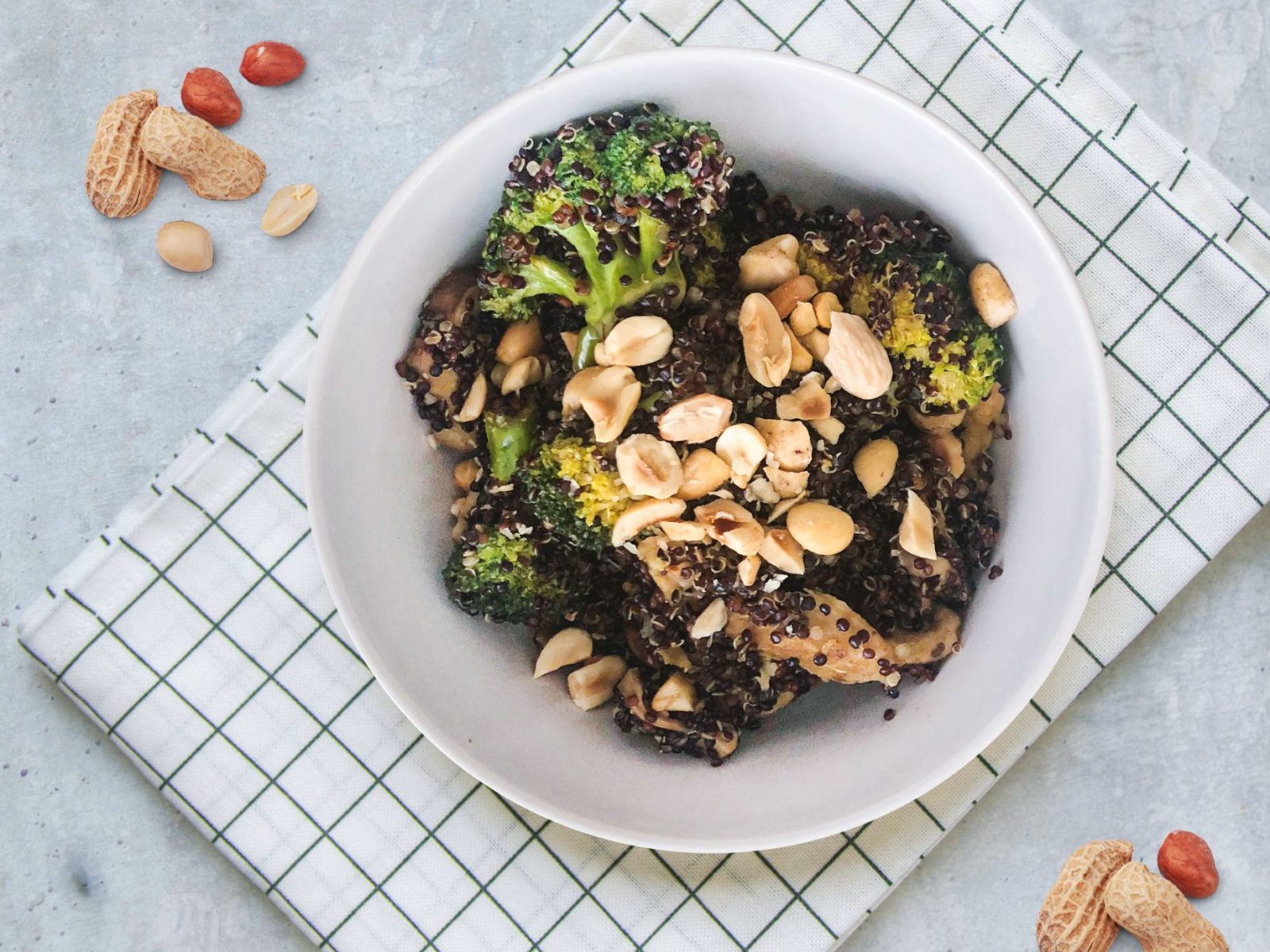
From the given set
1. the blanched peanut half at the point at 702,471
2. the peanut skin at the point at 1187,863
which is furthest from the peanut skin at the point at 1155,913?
the blanched peanut half at the point at 702,471

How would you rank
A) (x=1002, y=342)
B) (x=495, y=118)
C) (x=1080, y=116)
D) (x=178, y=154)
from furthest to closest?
(x=178, y=154) < (x=1080, y=116) < (x=1002, y=342) < (x=495, y=118)

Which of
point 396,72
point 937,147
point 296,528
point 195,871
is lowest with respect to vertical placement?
point 195,871

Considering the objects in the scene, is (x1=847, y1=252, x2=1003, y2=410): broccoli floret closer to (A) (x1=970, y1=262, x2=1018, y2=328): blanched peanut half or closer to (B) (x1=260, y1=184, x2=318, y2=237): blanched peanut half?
(A) (x1=970, y1=262, x2=1018, y2=328): blanched peanut half

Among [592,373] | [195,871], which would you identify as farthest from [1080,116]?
[195,871]

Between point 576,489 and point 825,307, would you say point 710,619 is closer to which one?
point 576,489

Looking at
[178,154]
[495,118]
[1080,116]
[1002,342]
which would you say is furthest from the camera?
[178,154]

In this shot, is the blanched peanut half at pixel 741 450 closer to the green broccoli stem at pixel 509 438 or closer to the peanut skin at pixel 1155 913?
the green broccoli stem at pixel 509 438

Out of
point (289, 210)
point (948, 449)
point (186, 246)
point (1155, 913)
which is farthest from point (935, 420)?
point (186, 246)

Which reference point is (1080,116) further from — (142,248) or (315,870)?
(315,870)
